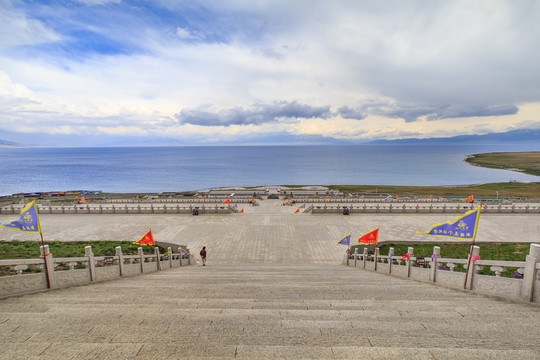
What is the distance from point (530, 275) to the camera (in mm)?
7582

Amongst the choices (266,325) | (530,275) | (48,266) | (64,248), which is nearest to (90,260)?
(48,266)

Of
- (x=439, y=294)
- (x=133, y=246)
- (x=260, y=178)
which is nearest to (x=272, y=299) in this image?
(x=439, y=294)

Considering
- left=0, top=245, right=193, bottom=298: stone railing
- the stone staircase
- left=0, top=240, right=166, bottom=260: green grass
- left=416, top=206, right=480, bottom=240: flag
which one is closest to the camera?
the stone staircase

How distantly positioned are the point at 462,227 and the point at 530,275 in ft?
6.62

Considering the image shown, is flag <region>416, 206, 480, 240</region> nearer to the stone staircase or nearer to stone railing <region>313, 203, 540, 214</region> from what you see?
the stone staircase

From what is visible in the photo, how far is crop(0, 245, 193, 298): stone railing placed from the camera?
8.83m

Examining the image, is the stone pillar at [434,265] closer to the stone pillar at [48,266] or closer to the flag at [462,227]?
the flag at [462,227]

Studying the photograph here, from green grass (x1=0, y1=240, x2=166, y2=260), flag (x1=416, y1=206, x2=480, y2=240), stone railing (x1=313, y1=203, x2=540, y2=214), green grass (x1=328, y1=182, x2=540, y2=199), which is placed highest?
flag (x1=416, y1=206, x2=480, y2=240)

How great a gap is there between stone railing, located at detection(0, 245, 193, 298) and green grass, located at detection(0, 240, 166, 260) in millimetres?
4848

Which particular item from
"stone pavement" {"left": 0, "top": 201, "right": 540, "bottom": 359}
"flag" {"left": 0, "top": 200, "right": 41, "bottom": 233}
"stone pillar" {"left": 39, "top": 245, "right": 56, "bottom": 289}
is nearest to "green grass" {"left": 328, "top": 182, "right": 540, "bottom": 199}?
"stone pavement" {"left": 0, "top": 201, "right": 540, "bottom": 359}

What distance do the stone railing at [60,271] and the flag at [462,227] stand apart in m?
12.9

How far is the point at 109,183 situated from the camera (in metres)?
101

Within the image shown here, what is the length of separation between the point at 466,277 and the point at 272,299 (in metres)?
7.10

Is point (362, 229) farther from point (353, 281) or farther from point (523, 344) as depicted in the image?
point (523, 344)
